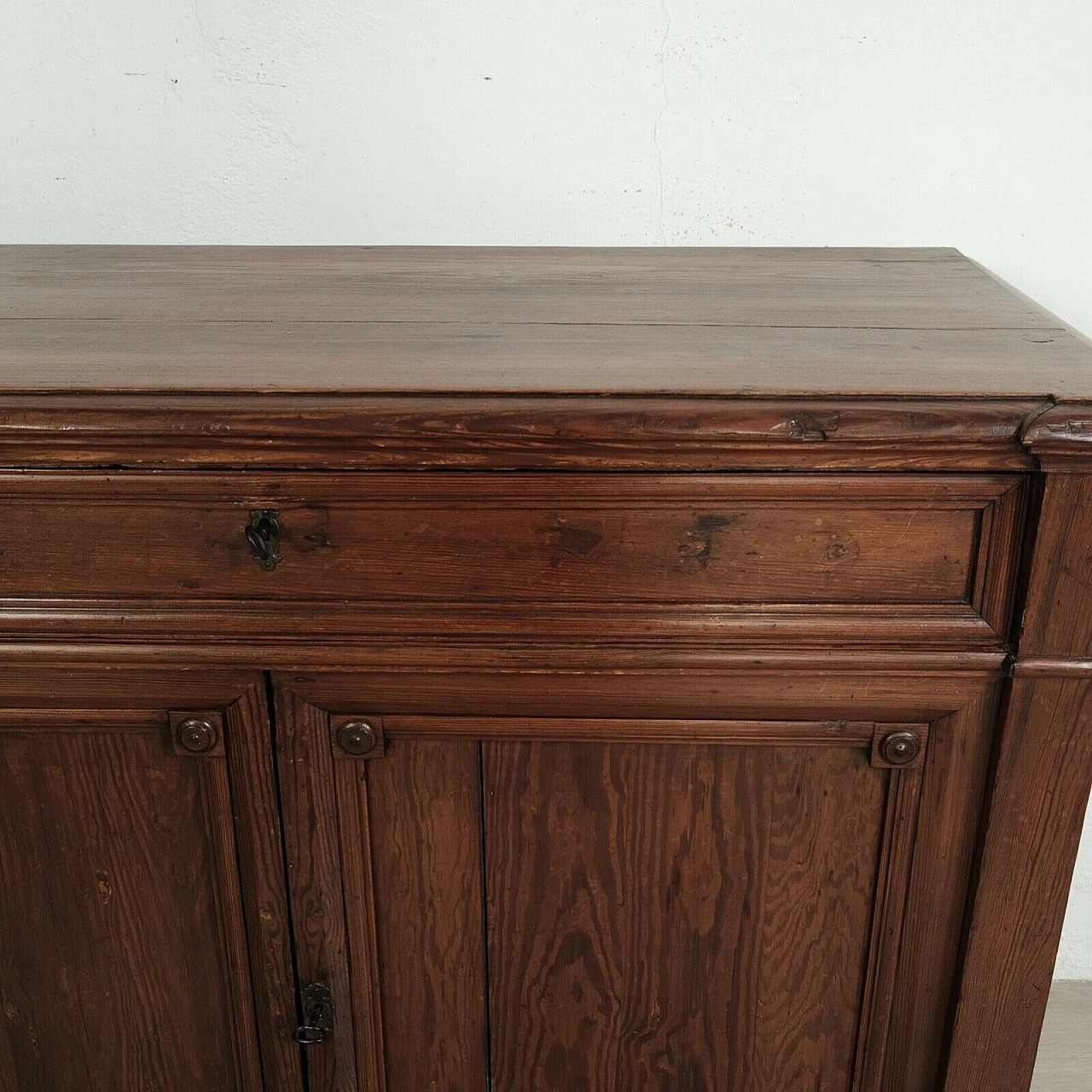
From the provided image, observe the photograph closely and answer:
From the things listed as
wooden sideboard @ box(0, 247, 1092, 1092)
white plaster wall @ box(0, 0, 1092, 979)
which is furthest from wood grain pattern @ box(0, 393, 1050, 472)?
white plaster wall @ box(0, 0, 1092, 979)

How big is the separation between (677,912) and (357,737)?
339mm

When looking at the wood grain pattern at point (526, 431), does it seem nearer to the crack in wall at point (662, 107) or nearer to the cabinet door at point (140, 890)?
the cabinet door at point (140, 890)

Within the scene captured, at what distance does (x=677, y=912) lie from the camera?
1045mm

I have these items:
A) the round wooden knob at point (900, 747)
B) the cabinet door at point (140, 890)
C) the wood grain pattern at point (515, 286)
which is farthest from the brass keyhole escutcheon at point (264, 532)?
the round wooden knob at point (900, 747)

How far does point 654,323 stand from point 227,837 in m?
0.62

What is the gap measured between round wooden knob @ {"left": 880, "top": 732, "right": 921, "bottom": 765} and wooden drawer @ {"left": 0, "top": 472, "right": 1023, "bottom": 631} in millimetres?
117

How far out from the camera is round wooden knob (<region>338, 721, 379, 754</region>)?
3.25 feet

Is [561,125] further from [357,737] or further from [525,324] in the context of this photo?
[357,737]

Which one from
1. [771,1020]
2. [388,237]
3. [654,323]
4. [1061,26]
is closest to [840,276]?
[654,323]

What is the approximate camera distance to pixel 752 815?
3.31 ft

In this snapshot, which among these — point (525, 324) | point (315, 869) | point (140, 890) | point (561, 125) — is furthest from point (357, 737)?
point (561, 125)

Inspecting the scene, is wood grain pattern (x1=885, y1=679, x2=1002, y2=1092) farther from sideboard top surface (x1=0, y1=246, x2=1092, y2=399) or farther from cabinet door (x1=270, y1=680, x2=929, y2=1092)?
sideboard top surface (x1=0, y1=246, x2=1092, y2=399)

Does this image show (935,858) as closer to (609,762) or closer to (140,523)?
(609,762)

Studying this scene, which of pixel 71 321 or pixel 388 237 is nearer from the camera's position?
pixel 71 321
